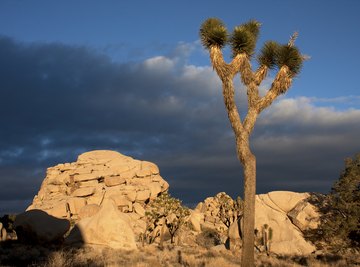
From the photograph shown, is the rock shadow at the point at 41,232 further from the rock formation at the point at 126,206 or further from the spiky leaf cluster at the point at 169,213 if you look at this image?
the spiky leaf cluster at the point at 169,213

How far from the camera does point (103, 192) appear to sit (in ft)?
213

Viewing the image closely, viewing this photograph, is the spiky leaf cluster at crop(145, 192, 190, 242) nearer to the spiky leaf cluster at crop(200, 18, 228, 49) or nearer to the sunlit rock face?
the sunlit rock face

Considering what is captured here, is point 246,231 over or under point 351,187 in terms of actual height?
under

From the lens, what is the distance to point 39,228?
25.0m

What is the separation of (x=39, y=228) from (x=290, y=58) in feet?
58.9

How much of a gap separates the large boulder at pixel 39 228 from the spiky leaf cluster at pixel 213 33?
51.4 ft

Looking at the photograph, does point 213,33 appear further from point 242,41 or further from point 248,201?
point 248,201

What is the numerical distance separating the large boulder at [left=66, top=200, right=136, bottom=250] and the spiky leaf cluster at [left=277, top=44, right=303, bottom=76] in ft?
45.4

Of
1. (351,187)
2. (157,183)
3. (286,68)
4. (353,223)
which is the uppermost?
(157,183)

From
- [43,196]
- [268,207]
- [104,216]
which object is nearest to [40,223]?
[104,216]

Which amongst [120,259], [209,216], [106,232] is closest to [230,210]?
[209,216]

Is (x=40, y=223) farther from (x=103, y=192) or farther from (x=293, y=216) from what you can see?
(x=103, y=192)

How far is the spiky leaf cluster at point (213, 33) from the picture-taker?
14703 millimetres

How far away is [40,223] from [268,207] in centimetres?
1471
